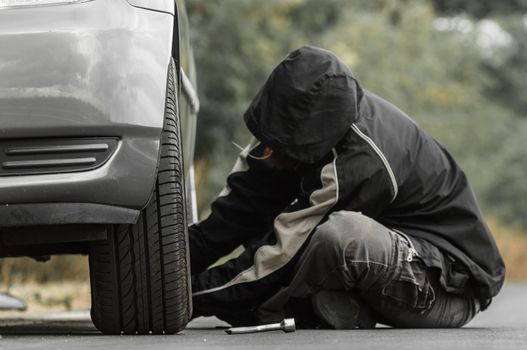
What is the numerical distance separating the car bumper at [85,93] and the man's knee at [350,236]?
2.79 ft

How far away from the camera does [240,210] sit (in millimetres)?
5082

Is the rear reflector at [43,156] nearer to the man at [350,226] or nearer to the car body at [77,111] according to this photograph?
the car body at [77,111]

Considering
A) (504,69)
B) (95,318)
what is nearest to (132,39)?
(95,318)

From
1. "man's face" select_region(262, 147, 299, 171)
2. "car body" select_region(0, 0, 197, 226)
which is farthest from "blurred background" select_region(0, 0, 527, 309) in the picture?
"car body" select_region(0, 0, 197, 226)

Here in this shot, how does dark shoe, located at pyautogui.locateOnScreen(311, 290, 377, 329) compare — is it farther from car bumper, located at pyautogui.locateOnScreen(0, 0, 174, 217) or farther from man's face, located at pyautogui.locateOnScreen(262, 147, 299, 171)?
car bumper, located at pyautogui.locateOnScreen(0, 0, 174, 217)

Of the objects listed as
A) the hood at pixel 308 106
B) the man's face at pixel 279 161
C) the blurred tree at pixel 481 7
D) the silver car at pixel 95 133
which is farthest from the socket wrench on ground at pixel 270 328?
the blurred tree at pixel 481 7

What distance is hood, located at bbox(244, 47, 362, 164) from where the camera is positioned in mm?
4410

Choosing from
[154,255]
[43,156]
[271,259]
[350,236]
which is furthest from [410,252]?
[43,156]

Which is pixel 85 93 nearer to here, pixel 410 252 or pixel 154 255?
pixel 154 255

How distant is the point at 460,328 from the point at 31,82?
2.15 metres

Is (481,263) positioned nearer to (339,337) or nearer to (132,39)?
(339,337)

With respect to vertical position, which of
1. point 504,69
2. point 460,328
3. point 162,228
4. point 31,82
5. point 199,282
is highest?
point 31,82

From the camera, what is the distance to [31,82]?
3.64 meters

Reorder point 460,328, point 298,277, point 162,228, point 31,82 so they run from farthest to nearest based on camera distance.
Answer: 1. point 460,328
2. point 298,277
3. point 162,228
4. point 31,82
